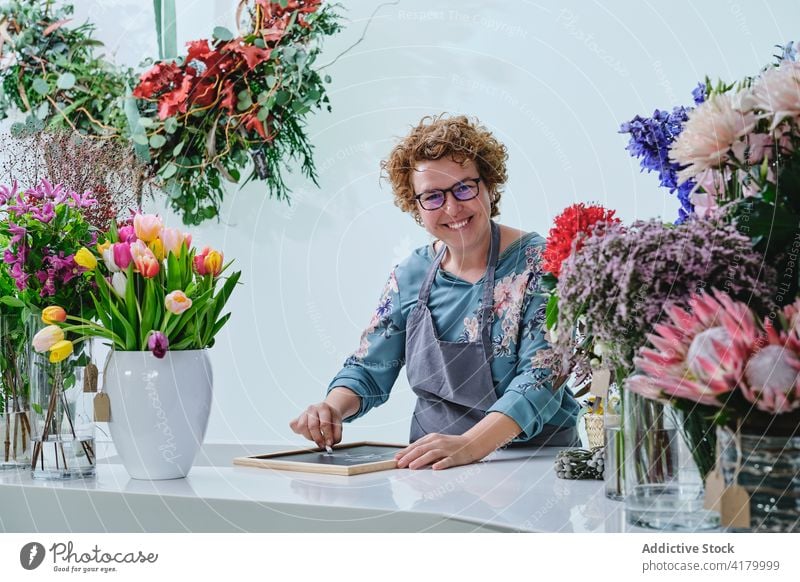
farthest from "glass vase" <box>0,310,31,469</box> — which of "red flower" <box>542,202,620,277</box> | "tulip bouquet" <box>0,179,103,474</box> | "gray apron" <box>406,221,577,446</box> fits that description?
"red flower" <box>542,202,620,277</box>

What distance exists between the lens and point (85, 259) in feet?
3.99

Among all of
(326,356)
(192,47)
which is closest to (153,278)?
(192,47)

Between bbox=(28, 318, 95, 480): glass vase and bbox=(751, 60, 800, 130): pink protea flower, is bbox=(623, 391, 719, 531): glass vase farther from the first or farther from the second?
bbox=(28, 318, 95, 480): glass vase

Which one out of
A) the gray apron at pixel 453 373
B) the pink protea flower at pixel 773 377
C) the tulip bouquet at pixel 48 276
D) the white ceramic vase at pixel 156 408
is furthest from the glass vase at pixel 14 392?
the pink protea flower at pixel 773 377

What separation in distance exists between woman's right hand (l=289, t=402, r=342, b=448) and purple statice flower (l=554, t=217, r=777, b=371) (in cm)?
73

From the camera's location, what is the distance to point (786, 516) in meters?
0.74

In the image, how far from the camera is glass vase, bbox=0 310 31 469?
134 cm

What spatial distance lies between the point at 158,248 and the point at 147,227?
3 centimetres

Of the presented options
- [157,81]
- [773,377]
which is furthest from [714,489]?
[157,81]

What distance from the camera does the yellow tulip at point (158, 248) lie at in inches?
48.5

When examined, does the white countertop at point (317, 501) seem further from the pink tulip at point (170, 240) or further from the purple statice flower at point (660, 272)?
the pink tulip at point (170, 240)

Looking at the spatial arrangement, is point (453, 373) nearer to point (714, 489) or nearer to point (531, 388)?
point (531, 388)
